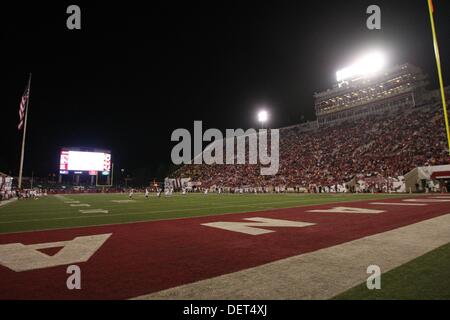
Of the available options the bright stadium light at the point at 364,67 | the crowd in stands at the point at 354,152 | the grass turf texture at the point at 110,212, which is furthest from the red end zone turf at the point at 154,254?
the bright stadium light at the point at 364,67

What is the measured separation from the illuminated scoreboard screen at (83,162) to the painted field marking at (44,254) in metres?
54.3

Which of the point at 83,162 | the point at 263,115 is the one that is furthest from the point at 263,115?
the point at 83,162

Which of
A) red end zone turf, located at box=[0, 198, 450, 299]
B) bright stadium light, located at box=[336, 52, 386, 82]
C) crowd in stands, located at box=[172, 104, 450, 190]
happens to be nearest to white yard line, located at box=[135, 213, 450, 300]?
red end zone turf, located at box=[0, 198, 450, 299]

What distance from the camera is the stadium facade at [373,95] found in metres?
45.6

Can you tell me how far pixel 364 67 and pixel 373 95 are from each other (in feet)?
18.5

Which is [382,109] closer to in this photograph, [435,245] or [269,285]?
[435,245]

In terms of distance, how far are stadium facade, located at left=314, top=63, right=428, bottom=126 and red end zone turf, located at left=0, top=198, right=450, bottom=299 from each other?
47.1m

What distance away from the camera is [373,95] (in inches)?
1989
